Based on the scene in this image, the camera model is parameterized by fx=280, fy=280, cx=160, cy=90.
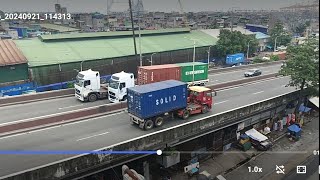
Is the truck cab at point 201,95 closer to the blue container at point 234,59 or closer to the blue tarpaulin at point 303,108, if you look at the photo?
the blue tarpaulin at point 303,108

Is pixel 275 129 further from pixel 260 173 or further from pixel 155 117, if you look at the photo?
pixel 155 117

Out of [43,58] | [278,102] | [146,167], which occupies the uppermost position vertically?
[43,58]

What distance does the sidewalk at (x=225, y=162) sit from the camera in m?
24.9

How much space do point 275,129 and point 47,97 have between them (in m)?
26.8

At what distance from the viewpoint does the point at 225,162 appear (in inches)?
1064

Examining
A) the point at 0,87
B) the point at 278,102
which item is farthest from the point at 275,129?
the point at 0,87

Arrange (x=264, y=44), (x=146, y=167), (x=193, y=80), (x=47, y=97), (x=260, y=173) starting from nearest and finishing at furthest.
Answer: (x=146, y=167)
(x=260, y=173)
(x=47, y=97)
(x=193, y=80)
(x=264, y=44)

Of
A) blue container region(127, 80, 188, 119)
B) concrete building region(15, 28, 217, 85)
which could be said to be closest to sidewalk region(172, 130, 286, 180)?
blue container region(127, 80, 188, 119)

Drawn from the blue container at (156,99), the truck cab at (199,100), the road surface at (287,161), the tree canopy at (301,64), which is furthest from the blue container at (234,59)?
the blue container at (156,99)

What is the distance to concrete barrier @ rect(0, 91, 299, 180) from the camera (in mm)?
15509

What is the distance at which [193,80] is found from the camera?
Result: 35.7 metres

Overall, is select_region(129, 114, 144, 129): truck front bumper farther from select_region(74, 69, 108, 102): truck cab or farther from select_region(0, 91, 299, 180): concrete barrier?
select_region(74, 69, 108, 102): truck cab

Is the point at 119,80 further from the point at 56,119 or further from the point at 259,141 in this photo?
the point at 259,141

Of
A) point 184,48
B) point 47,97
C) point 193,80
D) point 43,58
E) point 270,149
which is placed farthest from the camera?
point 184,48
